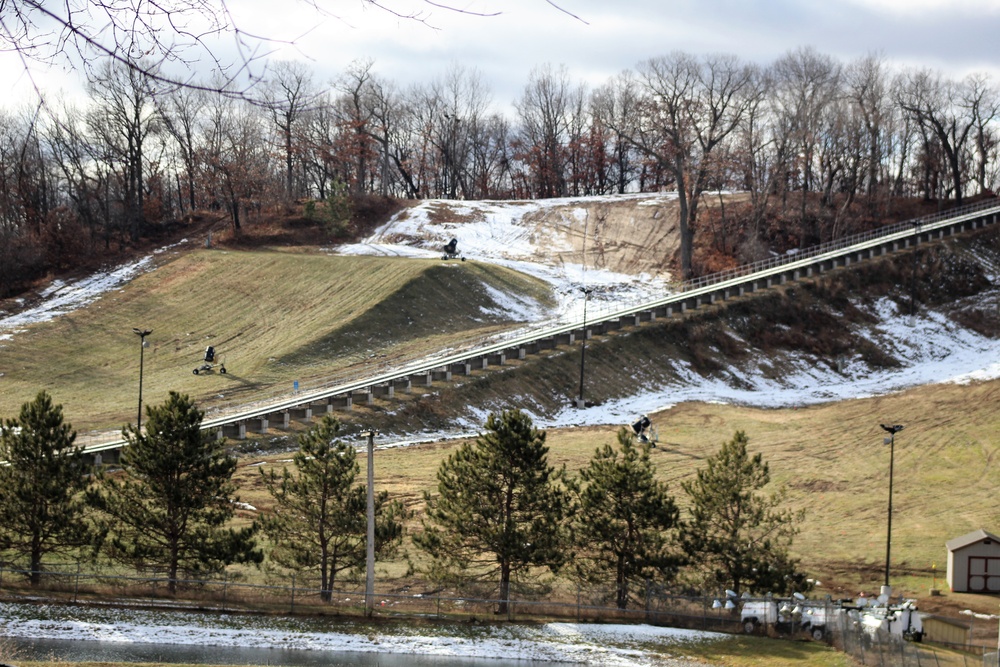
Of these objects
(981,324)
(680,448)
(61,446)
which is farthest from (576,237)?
(61,446)

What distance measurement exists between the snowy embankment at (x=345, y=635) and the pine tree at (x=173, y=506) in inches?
89.3

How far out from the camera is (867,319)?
7744cm

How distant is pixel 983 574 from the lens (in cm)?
3306

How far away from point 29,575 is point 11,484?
2748 mm

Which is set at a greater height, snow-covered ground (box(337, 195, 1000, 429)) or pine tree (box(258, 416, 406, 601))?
snow-covered ground (box(337, 195, 1000, 429))

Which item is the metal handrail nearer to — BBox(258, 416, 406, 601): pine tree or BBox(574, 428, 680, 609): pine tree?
BBox(258, 416, 406, 601): pine tree

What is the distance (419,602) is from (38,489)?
38.5 feet

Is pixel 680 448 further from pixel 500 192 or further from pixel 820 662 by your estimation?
pixel 500 192

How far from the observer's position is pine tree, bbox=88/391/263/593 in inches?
1147

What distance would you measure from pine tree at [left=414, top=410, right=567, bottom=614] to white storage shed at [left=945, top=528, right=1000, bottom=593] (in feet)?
45.0

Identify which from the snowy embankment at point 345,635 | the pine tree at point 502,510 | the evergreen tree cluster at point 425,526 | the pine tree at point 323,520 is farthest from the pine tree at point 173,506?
the pine tree at point 502,510

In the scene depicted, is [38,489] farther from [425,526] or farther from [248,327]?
[248,327]

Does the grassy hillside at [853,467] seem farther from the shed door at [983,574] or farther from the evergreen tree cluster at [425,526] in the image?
the evergreen tree cluster at [425,526]

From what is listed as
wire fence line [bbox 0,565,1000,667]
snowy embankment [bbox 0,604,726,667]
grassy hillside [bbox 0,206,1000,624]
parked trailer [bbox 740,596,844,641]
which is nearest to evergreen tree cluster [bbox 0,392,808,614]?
wire fence line [bbox 0,565,1000,667]
